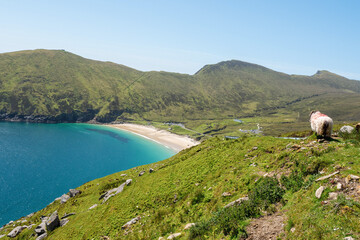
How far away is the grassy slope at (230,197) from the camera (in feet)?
32.0

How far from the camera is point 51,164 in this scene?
10719 centimetres

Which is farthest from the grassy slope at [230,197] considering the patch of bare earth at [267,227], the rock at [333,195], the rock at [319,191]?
the patch of bare earth at [267,227]

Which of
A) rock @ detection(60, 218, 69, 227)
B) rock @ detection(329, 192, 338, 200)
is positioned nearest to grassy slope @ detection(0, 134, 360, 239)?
rock @ detection(329, 192, 338, 200)

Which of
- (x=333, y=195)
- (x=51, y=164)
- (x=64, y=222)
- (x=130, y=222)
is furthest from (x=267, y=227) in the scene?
(x=51, y=164)

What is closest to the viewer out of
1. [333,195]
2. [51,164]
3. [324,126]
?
[333,195]

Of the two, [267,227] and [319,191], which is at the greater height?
[319,191]

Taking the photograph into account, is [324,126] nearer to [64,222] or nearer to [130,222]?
[130,222]

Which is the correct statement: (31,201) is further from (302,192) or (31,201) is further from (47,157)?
(302,192)

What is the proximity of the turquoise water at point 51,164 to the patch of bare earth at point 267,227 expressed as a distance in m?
76.8

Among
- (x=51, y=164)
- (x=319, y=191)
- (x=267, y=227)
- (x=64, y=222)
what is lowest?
(x=51, y=164)

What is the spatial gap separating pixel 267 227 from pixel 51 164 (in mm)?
127512

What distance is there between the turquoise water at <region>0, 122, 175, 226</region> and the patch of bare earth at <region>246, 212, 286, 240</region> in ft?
252

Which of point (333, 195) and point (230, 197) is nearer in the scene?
point (333, 195)

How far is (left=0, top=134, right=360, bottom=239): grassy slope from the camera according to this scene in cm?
976
